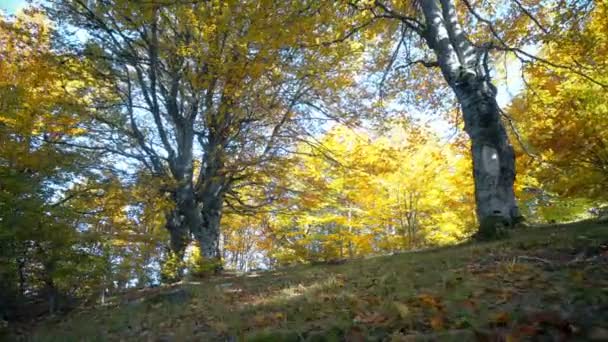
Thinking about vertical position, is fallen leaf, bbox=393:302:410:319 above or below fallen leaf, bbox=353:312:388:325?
above

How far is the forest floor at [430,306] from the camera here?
173 cm

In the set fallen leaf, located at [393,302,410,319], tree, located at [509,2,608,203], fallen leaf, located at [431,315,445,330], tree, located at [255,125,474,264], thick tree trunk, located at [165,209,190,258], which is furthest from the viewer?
tree, located at [255,125,474,264]

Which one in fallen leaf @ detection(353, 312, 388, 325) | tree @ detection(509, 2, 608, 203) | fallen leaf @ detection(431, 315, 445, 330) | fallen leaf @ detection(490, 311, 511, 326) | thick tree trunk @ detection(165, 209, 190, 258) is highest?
Result: tree @ detection(509, 2, 608, 203)

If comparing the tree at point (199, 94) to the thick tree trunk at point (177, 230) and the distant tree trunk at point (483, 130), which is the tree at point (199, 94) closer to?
the thick tree trunk at point (177, 230)

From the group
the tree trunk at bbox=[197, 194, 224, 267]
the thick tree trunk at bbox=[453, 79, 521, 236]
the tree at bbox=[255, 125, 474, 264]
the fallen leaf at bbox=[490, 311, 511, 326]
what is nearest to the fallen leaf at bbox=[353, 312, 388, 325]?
the fallen leaf at bbox=[490, 311, 511, 326]

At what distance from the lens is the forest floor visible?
5.69 feet

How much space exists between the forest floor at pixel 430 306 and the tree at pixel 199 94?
4231mm

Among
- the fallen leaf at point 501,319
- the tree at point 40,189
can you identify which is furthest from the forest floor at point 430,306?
the tree at point 40,189

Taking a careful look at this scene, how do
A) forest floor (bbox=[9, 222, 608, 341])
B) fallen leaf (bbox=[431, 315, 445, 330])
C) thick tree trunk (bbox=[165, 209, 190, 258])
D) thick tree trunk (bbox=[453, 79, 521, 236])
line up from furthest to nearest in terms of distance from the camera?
thick tree trunk (bbox=[165, 209, 190, 258]) < thick tree trunk (bbox=[453, 79, 521, 236]) < fallen leaf (bbox=[431, 315, 445, 330]) < forest floor (bbox=[9, 222, 608, 341])

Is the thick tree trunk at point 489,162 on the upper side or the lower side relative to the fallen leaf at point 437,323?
upper

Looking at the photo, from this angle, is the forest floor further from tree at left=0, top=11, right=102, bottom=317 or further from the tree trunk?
the tree trunk

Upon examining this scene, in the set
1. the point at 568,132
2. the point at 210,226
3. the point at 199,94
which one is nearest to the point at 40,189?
the point at 199,94

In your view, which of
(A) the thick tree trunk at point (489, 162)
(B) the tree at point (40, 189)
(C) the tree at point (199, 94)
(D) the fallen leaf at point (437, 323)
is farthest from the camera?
(C) the tree at point (199, 94)

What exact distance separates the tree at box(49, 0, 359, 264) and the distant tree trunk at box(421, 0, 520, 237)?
2.06 m
